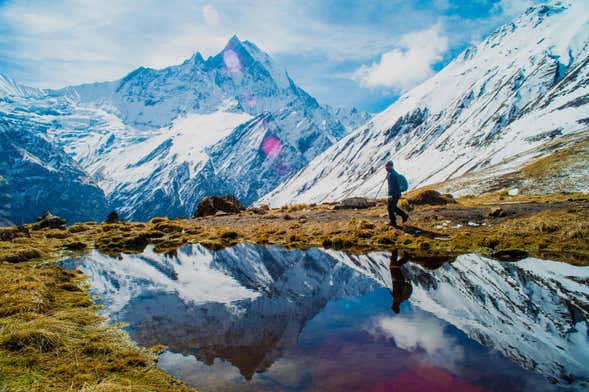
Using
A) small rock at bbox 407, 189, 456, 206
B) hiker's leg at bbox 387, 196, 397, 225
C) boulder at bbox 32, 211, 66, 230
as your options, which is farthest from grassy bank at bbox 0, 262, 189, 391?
boulder at bbox 32, 211, 66, 230

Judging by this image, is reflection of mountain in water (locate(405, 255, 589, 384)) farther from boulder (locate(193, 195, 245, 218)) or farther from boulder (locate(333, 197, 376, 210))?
boulder (locate(193, 195, 245, 218))

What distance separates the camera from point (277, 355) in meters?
7.69

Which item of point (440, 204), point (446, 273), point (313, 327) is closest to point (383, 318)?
point (313, 327)

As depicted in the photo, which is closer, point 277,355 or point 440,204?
point 277,355

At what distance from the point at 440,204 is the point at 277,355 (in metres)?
26.8

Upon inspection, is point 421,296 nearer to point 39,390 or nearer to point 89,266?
point 39,390

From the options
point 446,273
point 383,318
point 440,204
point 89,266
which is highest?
point 440,204

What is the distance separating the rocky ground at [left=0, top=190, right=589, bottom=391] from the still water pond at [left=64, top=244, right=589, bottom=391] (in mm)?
956

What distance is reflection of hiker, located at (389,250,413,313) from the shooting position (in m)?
10.5

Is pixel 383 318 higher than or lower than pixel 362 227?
lower

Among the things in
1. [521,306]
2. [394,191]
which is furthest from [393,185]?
[521,306]

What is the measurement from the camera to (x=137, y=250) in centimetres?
2525

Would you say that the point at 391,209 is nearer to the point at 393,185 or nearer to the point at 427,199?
the point at 393,185

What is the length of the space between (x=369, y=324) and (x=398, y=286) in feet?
11.1
